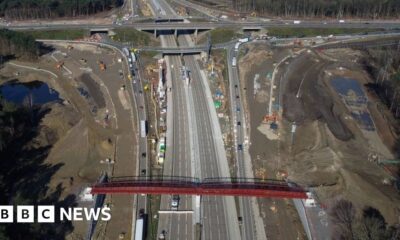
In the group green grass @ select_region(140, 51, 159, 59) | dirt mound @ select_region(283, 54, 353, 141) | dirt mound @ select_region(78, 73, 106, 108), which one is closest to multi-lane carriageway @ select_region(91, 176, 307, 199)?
dirt mound @ select_region(283, 54, 353, 141)

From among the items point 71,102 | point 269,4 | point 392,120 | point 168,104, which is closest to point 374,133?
point 392,120

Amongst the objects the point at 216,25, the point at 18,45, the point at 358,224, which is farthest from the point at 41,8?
the point at 358,224

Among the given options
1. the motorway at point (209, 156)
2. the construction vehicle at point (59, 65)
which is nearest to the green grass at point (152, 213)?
the motorway at point (209, 156)

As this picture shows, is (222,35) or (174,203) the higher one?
(222,35)

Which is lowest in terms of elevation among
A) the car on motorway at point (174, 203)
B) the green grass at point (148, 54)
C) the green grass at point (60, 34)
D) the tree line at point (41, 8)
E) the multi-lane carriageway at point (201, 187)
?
the car on motorway at point (174, 203)

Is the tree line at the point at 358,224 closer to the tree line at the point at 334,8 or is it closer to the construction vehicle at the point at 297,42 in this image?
the construction vehicle at the point at 297,42

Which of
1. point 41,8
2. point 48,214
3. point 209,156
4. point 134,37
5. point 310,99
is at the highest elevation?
point 41,8

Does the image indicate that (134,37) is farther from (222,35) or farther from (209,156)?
(209,156)
